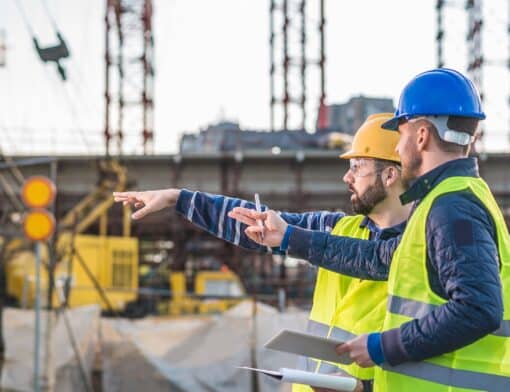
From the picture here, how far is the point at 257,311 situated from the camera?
10719 millimetres

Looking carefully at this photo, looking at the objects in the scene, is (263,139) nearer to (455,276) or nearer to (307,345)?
(307,345)

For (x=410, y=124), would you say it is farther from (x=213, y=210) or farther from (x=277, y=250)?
(x=213, y=210)

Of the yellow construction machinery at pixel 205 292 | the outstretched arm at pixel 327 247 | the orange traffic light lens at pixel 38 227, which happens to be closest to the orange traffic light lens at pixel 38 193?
the orange traffic light lens at pixel 38 227

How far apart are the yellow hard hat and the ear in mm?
686

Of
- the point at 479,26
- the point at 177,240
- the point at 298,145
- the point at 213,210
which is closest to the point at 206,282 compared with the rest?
the point at 298,145

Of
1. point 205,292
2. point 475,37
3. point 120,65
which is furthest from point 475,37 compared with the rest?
point 205,292

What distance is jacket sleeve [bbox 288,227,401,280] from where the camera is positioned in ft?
9.11

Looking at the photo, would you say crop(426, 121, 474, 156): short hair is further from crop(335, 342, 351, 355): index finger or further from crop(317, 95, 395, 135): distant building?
crop(317, 95, 395, 135): distant building

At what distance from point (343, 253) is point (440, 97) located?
643 mm

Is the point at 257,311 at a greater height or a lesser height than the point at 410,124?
lesser

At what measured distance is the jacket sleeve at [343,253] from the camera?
2.78 metres

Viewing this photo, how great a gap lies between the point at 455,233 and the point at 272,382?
7716mm

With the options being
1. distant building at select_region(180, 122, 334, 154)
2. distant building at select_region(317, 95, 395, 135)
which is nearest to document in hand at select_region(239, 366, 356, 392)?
distant building at select_region(180, 122, 334, 154)

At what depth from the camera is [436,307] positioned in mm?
2203
